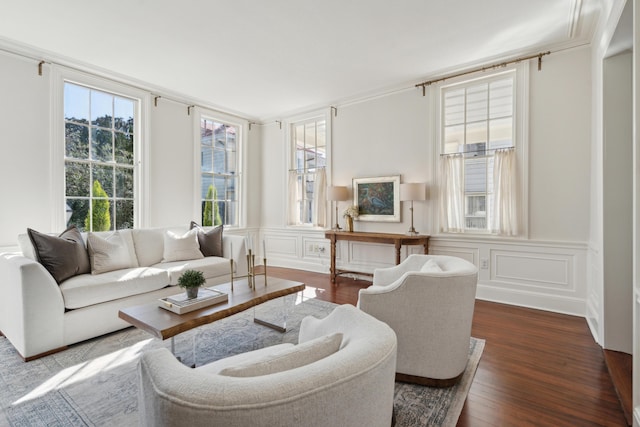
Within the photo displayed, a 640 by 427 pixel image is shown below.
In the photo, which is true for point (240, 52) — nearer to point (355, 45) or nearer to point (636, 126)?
point (355, 45)

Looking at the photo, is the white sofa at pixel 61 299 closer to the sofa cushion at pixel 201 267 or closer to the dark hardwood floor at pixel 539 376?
the sofa cushion at pixel 201 267

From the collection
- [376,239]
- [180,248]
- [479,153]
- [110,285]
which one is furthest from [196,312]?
[479,153]

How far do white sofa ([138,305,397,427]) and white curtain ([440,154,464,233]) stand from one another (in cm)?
353

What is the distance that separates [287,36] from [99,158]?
2.87 m

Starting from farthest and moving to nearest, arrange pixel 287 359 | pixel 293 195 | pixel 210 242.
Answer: pixel 293 195, pixel 210 242, pixel 287 359

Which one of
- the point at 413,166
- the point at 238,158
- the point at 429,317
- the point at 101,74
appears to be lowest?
the point at 429,317

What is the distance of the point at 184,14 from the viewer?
9.28 feet

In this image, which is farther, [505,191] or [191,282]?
[505,191]

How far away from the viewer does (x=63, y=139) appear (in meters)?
3.67

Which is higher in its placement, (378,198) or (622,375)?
(378,198)

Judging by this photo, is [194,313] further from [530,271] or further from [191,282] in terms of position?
[530,271]

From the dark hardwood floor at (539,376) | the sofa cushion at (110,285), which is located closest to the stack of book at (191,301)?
the sofa cushion at (110,285)

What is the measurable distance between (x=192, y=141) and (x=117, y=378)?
3.77 metres

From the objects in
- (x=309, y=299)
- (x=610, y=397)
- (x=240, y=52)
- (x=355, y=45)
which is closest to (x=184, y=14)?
(x=240, y=52)
